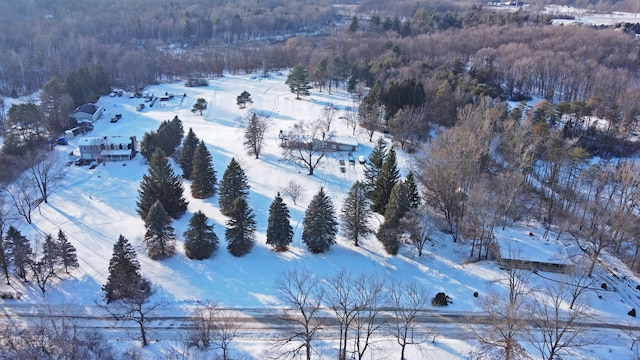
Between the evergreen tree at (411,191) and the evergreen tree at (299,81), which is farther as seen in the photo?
the evergreen tree at (299,81)

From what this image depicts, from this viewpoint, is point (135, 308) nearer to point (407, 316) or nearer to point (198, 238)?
point (198, 238)

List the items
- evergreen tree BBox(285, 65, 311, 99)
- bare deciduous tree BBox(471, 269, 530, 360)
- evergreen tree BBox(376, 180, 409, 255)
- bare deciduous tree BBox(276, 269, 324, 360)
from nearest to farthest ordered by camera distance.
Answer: bare deciduous tree BBox(471, 269, 530, 360)
bare deciduous tree BBox(276, 269, 324, 360)
evergreen tree BBox(376, 180, 409, 255)
evergreen tree BBox(285, 65, 311, 99)

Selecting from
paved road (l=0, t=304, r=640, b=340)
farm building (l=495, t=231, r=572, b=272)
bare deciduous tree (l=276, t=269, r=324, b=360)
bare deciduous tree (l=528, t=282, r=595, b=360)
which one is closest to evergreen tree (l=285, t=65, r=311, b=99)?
farm building (l=495, t=231, r=572, b=272)

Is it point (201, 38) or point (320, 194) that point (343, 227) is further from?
point (201, 38)

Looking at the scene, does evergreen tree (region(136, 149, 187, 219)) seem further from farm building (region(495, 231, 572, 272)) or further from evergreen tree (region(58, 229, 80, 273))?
farm building (region(495, 231, 572, 272))

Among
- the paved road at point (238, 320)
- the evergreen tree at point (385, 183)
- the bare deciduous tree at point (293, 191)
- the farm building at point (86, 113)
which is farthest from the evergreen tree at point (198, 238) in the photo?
the farm building at point (86, 113)

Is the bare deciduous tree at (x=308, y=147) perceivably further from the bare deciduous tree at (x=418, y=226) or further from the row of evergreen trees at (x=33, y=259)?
the row of evergreen trees at (x=33, y=259)

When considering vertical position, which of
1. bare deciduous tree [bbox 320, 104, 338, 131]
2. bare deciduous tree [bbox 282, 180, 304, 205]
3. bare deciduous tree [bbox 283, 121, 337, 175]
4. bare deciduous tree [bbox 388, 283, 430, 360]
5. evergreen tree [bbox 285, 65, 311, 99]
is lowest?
bare deciduous tree [bbox 388, 283, 430, 360]
